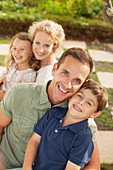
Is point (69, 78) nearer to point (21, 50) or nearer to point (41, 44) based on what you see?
point (41, 44)

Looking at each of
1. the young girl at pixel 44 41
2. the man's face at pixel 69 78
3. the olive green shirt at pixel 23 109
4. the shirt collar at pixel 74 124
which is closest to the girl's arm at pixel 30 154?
the olive green shirt at pixel 23 109

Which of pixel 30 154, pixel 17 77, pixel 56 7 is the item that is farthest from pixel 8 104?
pixel 56 7

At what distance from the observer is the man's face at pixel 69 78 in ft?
5.48

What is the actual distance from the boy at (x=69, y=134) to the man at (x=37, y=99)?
0.24ft

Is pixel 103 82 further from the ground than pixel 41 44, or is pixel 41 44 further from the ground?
pixel 41 44

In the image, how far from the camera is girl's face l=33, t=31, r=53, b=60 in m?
2.55

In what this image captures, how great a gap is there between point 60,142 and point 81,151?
17 cm

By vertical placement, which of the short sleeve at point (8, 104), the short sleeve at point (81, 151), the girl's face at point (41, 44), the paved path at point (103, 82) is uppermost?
the girl's face at point (41, 44)

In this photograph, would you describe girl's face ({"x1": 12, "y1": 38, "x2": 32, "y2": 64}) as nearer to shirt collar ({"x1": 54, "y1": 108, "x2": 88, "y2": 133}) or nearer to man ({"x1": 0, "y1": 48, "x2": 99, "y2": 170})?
man ({"x1": 0, "y1": 48, "x2": 99, "y2": 170})

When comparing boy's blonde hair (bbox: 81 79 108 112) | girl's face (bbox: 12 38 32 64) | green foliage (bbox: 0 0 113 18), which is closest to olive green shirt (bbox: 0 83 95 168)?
boy's blonde hair (bbox: 81 79 108 112)

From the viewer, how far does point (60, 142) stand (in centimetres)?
162

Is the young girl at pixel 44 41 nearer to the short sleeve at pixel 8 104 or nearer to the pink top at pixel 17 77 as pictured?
the pink top at pixel 17 77

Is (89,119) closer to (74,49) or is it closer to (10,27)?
(74,49)

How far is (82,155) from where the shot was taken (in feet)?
5.10
